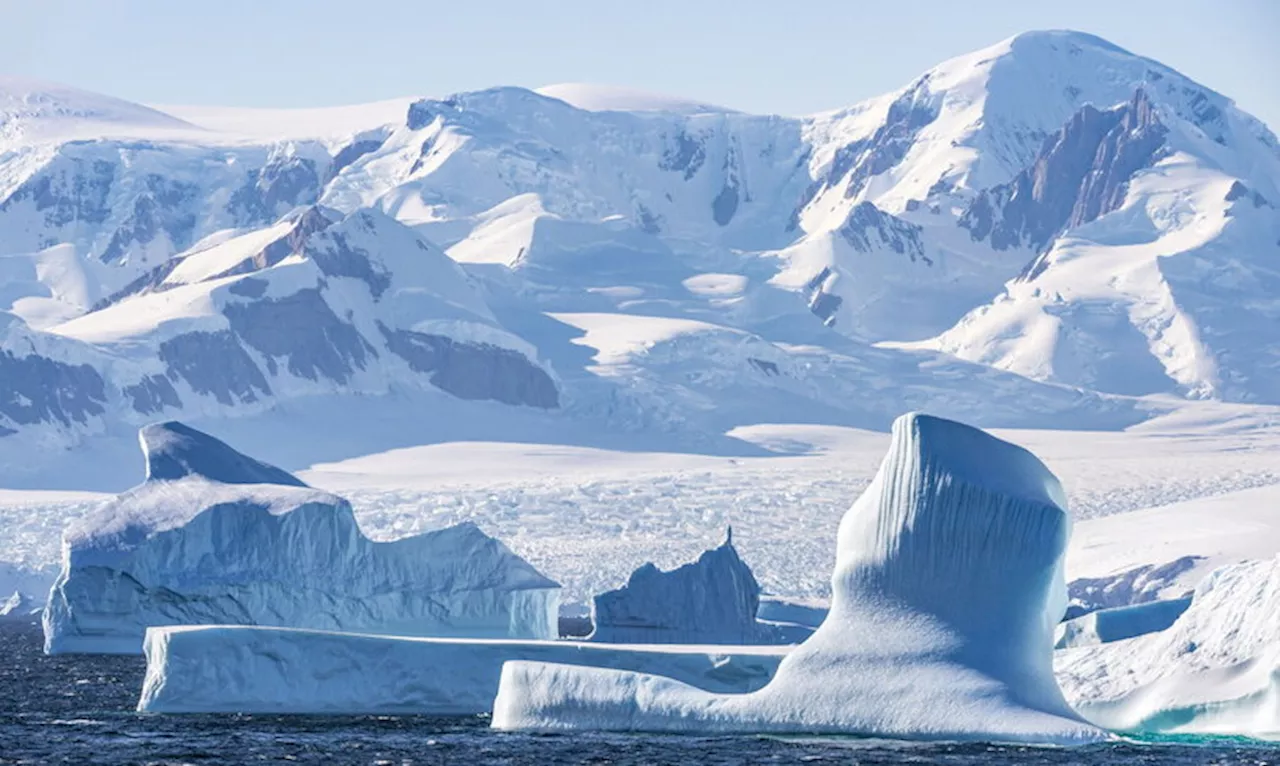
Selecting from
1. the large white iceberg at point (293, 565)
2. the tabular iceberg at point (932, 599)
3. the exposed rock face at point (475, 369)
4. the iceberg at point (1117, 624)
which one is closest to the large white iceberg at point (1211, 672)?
the tabular iceberg at point (932, 599)

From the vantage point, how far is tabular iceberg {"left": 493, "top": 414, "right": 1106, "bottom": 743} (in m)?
45.9

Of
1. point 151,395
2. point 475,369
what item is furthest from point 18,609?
point 475,369

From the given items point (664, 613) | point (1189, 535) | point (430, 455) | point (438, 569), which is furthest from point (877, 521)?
point (430, 455)

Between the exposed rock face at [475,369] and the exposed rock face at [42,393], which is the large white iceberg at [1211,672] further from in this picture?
the exposed rock face at [475,369]

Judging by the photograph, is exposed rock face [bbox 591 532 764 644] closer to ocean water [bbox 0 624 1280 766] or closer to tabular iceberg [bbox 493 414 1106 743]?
ocean water [bbox 0 624 1280 766]

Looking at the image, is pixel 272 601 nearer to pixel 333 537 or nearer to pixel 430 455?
pixel 333 537

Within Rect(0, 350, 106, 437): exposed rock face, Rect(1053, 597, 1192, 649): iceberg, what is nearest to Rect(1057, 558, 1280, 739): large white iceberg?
Rect(1053, 597, 1192, 649): iceberg

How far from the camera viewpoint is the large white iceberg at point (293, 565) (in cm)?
7056

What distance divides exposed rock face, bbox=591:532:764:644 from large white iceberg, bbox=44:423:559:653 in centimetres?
468

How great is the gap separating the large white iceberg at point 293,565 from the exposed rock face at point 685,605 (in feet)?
15.3

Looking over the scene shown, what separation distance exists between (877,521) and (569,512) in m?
90.0

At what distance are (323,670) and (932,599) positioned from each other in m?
13.0

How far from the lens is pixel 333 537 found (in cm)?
7150

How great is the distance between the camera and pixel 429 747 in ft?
157
